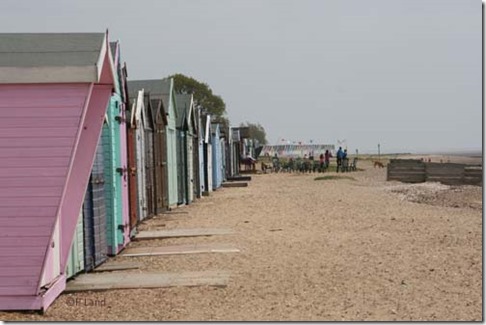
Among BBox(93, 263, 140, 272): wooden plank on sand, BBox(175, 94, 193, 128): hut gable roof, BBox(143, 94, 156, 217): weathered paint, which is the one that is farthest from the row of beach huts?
BBox(175, 94, 193, 128): hut gable roof

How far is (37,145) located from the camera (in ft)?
23.1

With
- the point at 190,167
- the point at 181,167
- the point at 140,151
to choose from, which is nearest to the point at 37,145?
the point at 140,151

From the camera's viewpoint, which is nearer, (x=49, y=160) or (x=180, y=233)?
(x=49, y=160)

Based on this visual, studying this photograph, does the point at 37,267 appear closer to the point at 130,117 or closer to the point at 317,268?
the point at 317,268

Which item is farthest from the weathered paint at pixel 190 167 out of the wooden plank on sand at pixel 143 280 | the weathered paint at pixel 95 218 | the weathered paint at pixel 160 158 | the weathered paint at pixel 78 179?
the weathered paint at pixel 78 179

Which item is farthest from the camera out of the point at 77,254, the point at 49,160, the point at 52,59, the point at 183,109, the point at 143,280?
the point at 183,109

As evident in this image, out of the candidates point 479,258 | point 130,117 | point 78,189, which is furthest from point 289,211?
point 78,189

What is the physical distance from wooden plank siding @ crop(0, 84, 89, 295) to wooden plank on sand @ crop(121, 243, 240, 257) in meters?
4.05

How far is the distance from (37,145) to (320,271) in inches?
153

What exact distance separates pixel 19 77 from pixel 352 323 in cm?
399

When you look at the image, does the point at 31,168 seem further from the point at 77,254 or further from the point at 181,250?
the point at 181,250

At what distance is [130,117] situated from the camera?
44.5 ft

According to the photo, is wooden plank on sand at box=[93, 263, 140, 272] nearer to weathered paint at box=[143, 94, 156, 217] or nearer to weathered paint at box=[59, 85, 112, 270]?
weathered paint at box=[59, 85, 112, 270]

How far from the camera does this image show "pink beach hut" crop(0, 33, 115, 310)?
690cm
